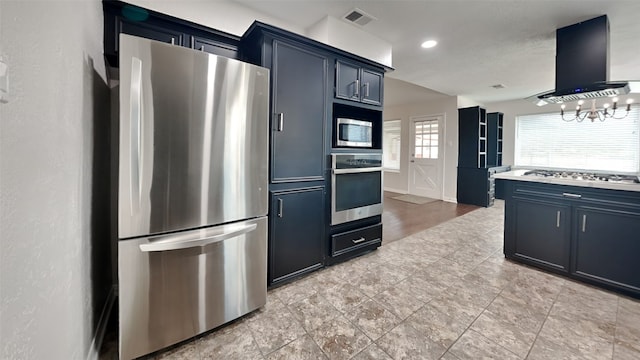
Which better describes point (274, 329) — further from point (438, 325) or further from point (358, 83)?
point (358, 83)

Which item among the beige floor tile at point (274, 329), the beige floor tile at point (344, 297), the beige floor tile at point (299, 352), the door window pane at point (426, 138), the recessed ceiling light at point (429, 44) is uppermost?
the recessed ceiling light at point (429, 44)

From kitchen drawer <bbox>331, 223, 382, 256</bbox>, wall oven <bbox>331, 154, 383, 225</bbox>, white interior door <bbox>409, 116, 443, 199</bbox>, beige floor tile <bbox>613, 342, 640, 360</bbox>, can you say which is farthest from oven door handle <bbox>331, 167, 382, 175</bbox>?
white interior door <bbox>409, 116, 443, 199</bbox>

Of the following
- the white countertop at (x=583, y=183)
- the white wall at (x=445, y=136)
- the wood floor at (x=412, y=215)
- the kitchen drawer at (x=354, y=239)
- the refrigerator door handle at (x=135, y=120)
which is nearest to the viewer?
the refrigerator door handle at (x=135, y=120)

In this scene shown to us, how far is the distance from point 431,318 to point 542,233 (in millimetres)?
1715

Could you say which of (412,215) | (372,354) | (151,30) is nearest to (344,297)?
(372,354)

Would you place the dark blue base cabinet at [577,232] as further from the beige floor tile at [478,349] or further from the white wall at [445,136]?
the white wall at [445,136]

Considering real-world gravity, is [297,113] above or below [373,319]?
above

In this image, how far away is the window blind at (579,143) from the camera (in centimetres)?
517

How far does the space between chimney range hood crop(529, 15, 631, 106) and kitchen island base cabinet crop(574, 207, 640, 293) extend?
125 centimetres

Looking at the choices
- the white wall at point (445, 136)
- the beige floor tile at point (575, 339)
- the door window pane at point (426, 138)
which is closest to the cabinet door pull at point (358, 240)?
the beige floor tile at point (575, 339)

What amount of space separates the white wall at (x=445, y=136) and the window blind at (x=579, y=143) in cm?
197

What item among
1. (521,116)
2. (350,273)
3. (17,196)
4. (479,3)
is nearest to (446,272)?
(350,273)

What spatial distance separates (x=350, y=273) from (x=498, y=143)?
6.07m

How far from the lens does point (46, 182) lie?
90cm
